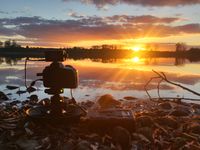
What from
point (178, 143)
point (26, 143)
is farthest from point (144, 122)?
point (26, 143)

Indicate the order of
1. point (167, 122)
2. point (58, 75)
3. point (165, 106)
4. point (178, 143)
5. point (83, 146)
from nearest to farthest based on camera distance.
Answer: point (83, 146) → point (178, 143) → point (58, 75) → point (167, 122) → point (165, 106)

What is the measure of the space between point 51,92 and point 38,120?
0.82 metres

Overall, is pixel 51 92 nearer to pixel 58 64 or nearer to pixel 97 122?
pixel 58 64

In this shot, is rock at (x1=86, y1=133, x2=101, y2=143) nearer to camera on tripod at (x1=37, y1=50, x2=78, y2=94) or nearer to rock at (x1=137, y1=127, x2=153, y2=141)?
rock at (x1=137, y1=127, x2=153, y2=141)

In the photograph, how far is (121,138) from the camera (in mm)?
7945

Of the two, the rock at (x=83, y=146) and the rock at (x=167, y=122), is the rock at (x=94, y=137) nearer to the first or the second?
the rock at (x=83, y=146)

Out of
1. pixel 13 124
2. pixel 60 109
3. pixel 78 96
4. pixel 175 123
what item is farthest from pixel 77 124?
pixel 78 96

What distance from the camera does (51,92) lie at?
28.5ft

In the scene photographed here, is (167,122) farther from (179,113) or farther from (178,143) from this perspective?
(179,113)

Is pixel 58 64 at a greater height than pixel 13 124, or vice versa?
pixel 58 64

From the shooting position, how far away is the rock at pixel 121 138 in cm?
790

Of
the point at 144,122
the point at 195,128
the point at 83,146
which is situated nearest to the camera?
the point at 83,146

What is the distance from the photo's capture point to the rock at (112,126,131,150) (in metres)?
7.90

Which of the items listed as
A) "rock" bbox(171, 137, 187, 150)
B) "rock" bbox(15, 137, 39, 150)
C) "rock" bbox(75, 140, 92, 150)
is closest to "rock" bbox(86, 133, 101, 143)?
"rock" bbox(75, 140, 92, 150)
